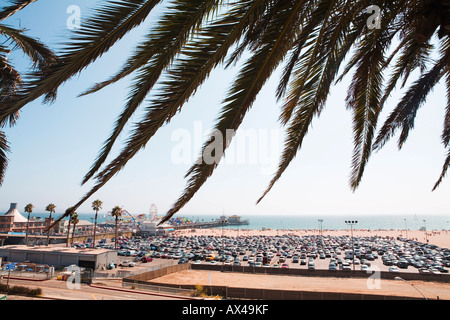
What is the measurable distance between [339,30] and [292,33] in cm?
65

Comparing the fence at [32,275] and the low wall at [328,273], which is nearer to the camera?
the fence at [32,275]

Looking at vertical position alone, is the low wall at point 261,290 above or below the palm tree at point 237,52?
below

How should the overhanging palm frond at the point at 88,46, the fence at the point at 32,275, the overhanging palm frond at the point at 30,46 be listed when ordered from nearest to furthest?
the overhanging palm frond at the point at 88,46 < the overhanging palm frond at the point at 30,46 < the fence at the point at 32,275

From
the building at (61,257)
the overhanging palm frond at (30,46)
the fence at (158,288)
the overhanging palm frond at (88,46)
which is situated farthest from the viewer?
the building at (61,257)

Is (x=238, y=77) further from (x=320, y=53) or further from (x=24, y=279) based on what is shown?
(x=24, y=279)

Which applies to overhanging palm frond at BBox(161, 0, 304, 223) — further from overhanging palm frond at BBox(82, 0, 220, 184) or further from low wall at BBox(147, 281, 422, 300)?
low wall at BBox(147, 281, 422, 300)

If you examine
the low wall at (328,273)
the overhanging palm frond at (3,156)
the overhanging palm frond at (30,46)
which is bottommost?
the low wall at (328,273)

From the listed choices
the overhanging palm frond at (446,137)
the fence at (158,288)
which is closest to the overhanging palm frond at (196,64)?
the overhanging palm frond at (446,137)

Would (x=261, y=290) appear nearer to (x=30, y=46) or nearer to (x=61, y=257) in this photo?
(x=30, y=46)

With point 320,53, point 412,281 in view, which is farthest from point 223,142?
point 412,281

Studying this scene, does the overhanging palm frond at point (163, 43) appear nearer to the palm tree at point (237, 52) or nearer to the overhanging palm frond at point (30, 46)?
the palm tree at point (237, 52)

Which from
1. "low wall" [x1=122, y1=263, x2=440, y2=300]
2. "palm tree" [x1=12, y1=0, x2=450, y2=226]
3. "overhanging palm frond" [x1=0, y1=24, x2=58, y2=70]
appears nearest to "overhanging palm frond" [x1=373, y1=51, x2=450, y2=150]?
"palm tree" [x1=12, y1=0, x2=450, y2=226]

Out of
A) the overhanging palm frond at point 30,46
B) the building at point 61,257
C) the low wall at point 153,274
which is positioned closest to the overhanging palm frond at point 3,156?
the overhanging palm frond at point 30,46

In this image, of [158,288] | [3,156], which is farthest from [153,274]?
[3,156]
